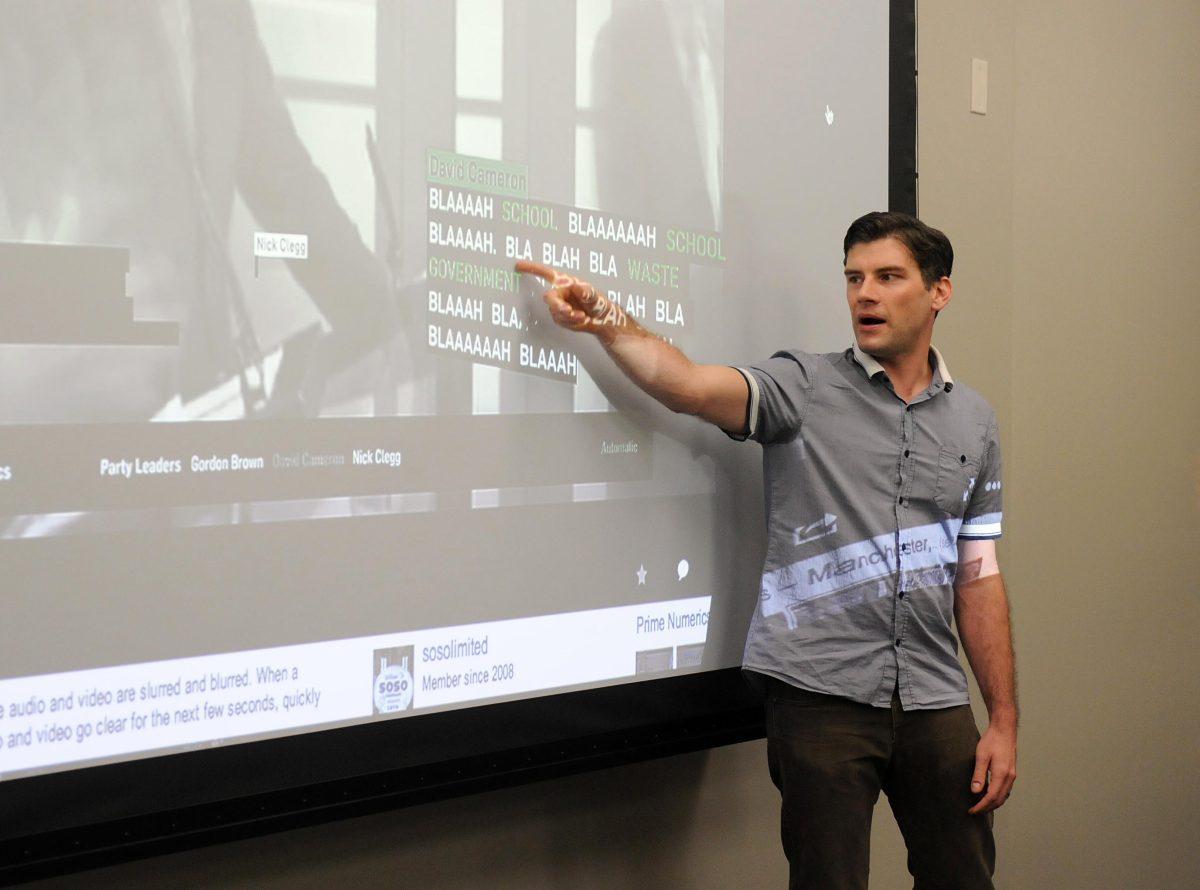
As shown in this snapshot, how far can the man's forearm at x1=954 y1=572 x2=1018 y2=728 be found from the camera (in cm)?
191

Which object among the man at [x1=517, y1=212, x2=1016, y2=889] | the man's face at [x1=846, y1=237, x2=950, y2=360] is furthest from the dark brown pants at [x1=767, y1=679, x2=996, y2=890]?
the man's face at [x1=846, y1=237, x2=950, y2=360]

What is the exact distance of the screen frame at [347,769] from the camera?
1.33 m

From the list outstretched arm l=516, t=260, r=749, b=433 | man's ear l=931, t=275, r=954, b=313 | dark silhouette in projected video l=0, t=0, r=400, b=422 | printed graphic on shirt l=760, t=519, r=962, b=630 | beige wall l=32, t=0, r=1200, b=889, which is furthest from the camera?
beige wall l=32, t=0, r=1200, b=889

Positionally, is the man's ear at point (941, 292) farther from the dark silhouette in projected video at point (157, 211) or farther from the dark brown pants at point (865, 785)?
the dark silhouette in projected video at point (157, 211)

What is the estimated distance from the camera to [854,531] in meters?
1.79

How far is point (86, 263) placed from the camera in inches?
51.4

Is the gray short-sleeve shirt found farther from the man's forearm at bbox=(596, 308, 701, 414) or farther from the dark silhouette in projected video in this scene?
the dark silhouette in projected video

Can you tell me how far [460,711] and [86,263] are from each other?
830 millimetres

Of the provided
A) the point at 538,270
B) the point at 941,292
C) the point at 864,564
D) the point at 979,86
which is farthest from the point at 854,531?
the point at 979,86

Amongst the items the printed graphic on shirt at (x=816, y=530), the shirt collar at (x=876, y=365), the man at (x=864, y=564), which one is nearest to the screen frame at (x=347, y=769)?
the man at (x=864, y=564)

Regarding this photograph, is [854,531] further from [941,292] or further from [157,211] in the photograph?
[157,211]

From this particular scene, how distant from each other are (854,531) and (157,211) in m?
1.18

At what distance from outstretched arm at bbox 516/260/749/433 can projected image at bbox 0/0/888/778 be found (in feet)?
0.21

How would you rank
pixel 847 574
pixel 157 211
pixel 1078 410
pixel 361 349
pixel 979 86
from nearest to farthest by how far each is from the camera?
pixel 157 211, pixel 361 349, pixel 847 574, pixel 979 86, pixel 1078 410
